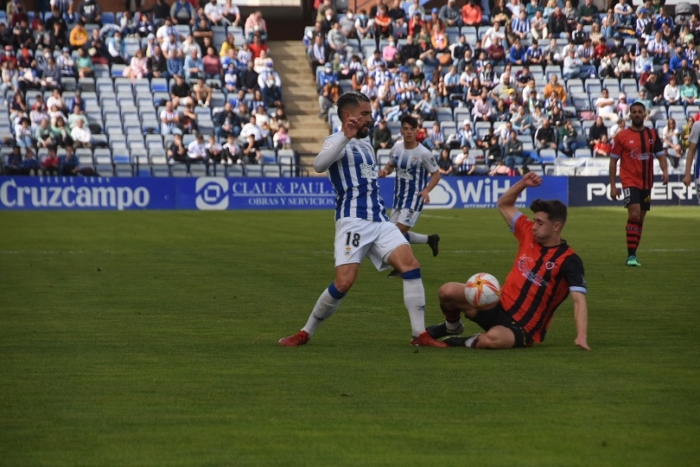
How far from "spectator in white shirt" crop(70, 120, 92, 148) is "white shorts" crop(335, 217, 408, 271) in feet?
83.3

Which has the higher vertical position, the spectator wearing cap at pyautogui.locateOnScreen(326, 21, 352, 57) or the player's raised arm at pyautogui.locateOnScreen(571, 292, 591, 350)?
the spectator wearing cap at pyautogui.locateOnScreen(326, 21, 352, 57)

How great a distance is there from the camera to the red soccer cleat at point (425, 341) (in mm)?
8156

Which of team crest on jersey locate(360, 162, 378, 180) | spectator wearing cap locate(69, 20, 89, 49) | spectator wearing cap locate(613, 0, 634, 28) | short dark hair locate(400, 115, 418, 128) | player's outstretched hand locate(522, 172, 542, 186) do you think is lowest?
player's outstretched hand locate(522, 172, 542, 186)

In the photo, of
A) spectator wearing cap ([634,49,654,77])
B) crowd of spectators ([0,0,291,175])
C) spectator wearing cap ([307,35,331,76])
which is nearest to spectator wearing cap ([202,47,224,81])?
crowd of spectators ([0,0,291,175])

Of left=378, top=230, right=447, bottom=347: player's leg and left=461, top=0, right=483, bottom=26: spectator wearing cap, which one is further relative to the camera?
left=461, top=0, right=483, bottom=26: spectator wearing cap

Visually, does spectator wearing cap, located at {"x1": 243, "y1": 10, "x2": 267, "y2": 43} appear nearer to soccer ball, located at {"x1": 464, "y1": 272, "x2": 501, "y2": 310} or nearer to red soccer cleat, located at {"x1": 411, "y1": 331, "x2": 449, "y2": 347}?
red soccer cleat, located at {"x1": 411, "y1": 331, "x2": 449, "y2": 347}

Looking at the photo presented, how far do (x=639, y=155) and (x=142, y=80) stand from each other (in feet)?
72.4

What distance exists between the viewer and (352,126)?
25.9 ft

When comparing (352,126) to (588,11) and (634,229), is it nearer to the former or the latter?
(634,229)

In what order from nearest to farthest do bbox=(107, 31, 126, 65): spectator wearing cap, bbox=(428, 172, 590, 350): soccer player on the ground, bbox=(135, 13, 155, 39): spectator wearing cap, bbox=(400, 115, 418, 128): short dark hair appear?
bbox=(428, 172, 590, 350): soccer player on the ground < bbox=(400, 115, 418, 128): short dark hair < bbox=(107, 31, 126, 65): spectator wearing cap < bbox=(135, 13, 155, 39): spectator wearing cap

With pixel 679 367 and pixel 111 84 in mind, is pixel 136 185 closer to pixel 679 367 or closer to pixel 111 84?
pixel 111 84

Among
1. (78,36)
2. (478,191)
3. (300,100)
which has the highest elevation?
(78,36)

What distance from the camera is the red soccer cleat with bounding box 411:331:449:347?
8156mm

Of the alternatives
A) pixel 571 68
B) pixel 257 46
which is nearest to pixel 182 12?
pixel 257 46
